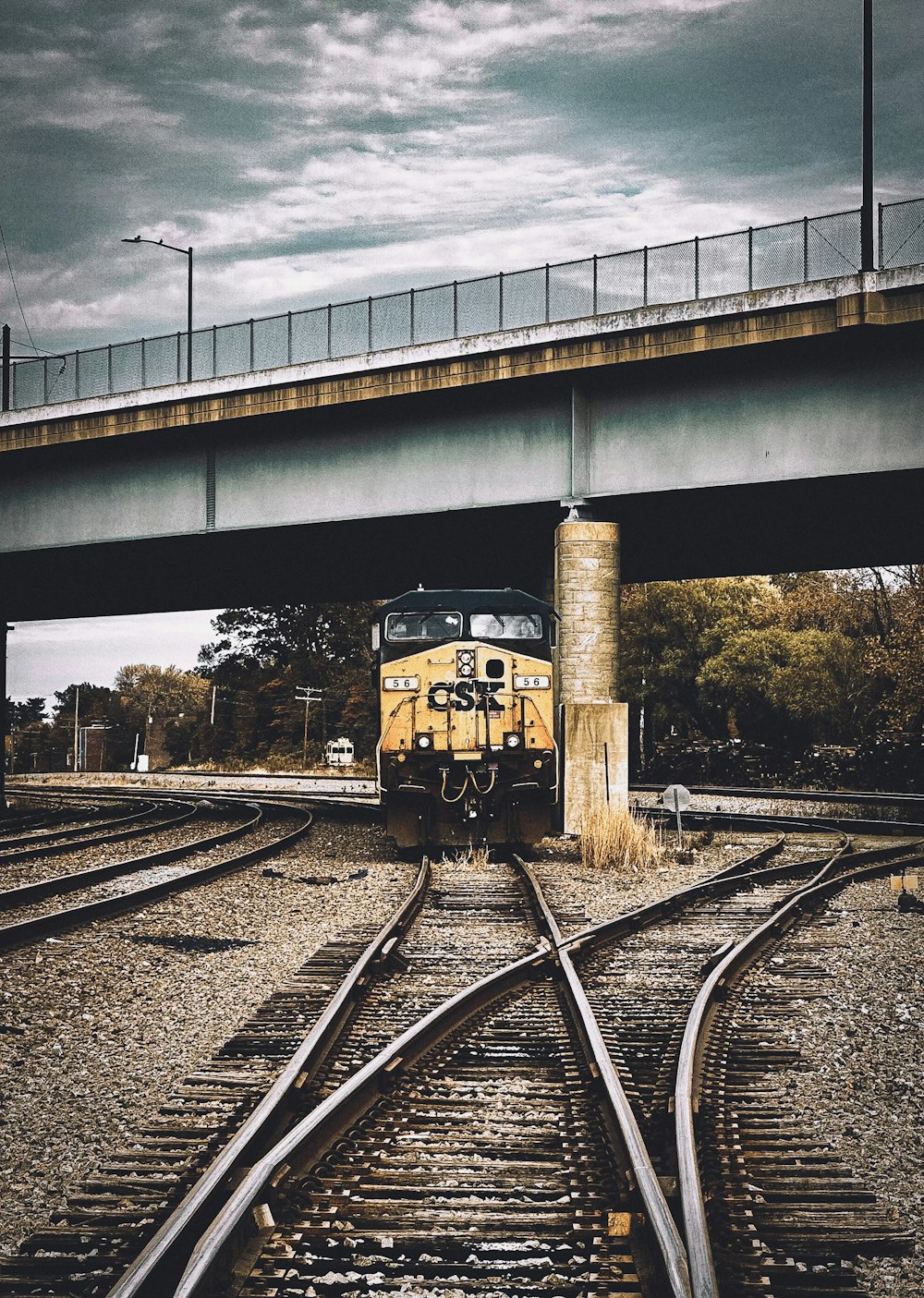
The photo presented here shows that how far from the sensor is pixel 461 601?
677 inches

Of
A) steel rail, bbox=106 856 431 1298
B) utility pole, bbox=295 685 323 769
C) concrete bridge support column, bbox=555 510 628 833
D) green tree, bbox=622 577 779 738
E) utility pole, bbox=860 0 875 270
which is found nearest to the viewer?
steel rail, bbox=106 856 431 1298

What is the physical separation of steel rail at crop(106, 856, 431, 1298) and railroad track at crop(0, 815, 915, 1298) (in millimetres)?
11

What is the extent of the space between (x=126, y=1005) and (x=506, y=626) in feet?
31.9

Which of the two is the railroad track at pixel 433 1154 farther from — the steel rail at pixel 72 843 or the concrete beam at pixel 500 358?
the concrete beam at pixel 500 358

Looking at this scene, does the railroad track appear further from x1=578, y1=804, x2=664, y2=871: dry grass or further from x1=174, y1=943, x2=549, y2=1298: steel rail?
x1=578, y1=804, x2=664, y2=871: dry grass

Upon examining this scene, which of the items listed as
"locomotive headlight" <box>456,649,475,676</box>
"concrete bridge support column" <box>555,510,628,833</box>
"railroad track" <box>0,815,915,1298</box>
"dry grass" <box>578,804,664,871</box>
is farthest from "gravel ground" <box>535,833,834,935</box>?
"railroad track" <box>0,815,915,1298</box>

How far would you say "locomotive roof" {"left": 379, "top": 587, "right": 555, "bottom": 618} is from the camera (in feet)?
56.3

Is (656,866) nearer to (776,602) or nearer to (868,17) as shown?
(868,17)

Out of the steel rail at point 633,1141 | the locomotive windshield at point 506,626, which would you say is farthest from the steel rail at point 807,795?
the steel rail at point 633,1141

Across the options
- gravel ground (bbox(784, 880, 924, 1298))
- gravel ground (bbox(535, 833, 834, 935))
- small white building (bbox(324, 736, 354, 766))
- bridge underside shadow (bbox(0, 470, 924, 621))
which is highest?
bridge underside shadow (bbox(0, 470, 924, 621))

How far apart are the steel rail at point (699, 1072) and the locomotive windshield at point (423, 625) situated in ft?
19.0

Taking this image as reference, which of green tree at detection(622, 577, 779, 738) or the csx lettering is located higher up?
green tree at detection(622, 577, 779, 738)

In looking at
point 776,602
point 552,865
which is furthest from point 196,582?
point 776,602

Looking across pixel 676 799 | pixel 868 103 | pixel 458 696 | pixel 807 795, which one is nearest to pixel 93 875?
pixel 458 696
